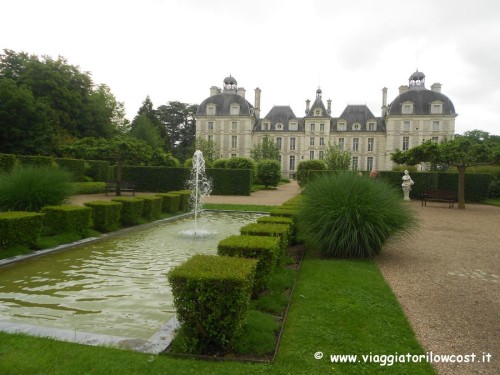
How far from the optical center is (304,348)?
2.90 m

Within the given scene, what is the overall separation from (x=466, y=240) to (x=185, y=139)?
5206cm

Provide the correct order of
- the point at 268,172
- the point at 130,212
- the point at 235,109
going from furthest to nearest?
the point at 235,109, the point at 268,172, the point at 130,212

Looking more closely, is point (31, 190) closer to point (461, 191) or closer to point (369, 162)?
point (461, 191)

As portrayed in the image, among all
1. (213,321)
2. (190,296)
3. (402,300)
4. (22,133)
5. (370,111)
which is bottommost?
(402,300)

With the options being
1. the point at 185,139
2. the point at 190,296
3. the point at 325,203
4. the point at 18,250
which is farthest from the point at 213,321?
the point at 185,139

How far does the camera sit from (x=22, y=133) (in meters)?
26.0

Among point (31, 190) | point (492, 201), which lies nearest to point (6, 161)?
point (31, 190)

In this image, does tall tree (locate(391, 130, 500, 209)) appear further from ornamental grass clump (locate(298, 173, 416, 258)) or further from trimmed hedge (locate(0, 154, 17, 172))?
trimmed hedge (locate(0, 154, 17, 172))

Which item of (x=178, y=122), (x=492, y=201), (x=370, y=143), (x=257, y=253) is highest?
(x=178, y=122)

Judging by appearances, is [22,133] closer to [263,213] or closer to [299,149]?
[263,213]

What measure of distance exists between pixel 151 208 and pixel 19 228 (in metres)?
4.62

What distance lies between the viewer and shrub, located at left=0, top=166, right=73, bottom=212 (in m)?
7.64

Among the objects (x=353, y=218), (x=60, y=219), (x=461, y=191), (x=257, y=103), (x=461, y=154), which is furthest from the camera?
(x=257, y=103)

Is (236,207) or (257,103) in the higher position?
(257,103)
